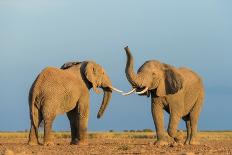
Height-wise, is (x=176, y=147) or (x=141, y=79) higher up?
(x=141, y=79)

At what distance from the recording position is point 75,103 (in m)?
26.5

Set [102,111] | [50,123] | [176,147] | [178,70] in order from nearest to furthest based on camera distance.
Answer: [176,147] → [50,123] → [178,70] → [102,111]

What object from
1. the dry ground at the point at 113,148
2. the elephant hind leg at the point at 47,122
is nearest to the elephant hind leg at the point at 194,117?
the dry ground at the point at 113,148

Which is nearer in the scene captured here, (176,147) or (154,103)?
(176,147)

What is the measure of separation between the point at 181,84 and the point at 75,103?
3.70m

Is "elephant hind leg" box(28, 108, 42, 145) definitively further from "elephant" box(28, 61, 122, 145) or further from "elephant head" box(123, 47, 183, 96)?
"elephant head" box(123, 47, 183, 96)

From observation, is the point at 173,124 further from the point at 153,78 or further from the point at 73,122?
the point at 73,122

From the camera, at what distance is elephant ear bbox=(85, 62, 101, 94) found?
27047mm

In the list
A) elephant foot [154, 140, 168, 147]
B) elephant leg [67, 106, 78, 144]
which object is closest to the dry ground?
elephant foot [154, 140, 168, 147]

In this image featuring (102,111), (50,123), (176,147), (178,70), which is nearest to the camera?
(176,147)

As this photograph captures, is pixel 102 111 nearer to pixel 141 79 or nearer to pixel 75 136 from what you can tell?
pixel 75 136

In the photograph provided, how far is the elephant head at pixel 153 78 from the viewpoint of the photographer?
82.5ft

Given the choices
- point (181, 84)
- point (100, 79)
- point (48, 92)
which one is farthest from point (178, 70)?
point (48, 92)

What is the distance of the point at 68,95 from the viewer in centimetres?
2603
